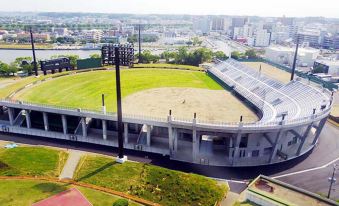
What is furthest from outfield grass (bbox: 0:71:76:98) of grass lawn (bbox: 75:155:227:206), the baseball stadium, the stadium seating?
the stadium seating

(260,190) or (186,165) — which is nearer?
(260,190)

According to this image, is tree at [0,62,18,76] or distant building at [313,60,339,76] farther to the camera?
distant building at [313,60,339,76]

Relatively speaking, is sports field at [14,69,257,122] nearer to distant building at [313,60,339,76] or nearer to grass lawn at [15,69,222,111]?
grass lawn at [15,69,222,111]

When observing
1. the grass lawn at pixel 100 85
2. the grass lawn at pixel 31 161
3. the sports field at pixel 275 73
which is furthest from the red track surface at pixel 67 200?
the sports field at pixel 275 73

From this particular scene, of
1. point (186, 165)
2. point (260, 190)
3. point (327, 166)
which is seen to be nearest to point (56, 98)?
point (186, 165)

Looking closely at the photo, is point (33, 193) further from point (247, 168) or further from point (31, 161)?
point (247, 168)

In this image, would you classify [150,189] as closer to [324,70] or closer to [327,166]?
[327,166]
